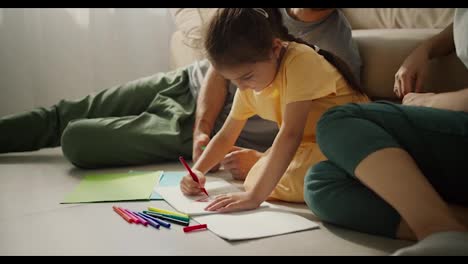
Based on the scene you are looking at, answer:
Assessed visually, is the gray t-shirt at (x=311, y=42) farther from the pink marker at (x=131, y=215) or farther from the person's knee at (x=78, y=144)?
the pink marker at (x=131, y=215)

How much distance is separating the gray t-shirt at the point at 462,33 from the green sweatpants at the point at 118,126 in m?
0.70

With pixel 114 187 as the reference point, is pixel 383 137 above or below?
above

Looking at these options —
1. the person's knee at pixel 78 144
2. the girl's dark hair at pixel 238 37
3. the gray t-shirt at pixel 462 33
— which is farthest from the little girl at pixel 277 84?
the person's knee at pixel 78 144

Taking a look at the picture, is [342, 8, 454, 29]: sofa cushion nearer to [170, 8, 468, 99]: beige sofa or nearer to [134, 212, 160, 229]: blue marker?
[170, 8, 468, 99]: beige sofa

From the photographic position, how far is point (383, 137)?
732 millimetres

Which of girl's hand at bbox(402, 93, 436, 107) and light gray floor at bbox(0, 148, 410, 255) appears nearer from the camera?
light gray floor at bbox(0, 148, 410, 255)

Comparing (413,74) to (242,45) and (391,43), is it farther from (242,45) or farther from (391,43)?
(242,45)

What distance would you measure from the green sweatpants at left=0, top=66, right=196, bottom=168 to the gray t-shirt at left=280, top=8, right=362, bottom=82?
34cm

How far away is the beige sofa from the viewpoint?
3.47 feet

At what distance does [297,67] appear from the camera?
3.02 ft

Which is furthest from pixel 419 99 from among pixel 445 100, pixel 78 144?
pixel 78 144

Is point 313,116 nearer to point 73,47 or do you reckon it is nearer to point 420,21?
point 420,21

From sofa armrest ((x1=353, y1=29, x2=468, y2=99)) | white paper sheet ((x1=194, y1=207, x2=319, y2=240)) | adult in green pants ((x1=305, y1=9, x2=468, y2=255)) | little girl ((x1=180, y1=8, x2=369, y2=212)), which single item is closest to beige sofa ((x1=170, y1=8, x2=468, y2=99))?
sofa armrest ((x1=353, y1=29, x2=468, y2=99))

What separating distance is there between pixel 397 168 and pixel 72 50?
1347mm
